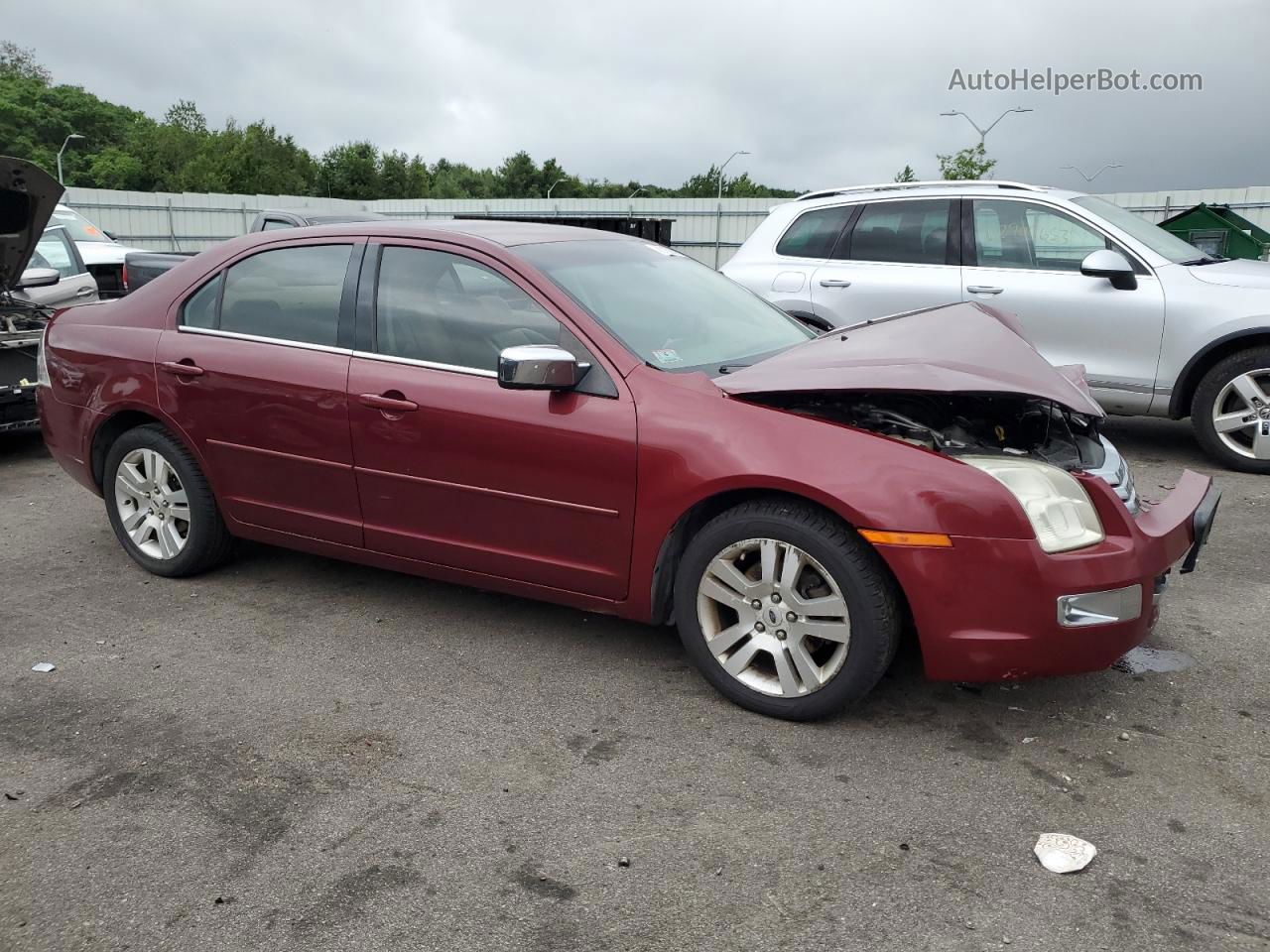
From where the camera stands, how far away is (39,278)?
8.74 meters

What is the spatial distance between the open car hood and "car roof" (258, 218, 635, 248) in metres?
3.40

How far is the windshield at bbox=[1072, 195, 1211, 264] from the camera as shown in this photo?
7352 millimetres

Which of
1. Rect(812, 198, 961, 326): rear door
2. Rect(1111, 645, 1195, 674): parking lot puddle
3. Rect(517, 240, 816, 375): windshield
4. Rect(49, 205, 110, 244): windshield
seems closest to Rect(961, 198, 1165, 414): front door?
Rect(812, 198, 961, 326): rear door

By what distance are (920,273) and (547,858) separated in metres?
6.01

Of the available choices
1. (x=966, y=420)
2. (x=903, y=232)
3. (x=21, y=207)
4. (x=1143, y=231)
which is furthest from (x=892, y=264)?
(x=21, y=207)

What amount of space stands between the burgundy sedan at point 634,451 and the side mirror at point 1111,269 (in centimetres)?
275

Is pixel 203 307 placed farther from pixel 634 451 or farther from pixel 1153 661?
pixel 1153 661

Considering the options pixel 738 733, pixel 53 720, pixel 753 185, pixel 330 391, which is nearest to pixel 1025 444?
pixel 738 733

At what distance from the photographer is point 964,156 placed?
90.7 ft

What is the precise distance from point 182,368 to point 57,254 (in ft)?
21.0

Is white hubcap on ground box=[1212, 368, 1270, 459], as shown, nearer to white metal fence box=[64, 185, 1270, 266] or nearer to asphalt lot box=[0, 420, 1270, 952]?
asphalt lot box=[0, 420, 1270, 952]

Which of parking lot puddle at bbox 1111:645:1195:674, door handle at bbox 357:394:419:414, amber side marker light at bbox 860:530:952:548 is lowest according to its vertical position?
parking lot puddle at bbox 1111:645:1195:674

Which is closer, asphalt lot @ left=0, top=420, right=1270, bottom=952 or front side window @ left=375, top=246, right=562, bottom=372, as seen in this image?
asphalt lot @ left=0, top=420, right=1270, bottom=952

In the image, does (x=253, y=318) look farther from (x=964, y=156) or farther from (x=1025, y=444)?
(x=964, y=156)
